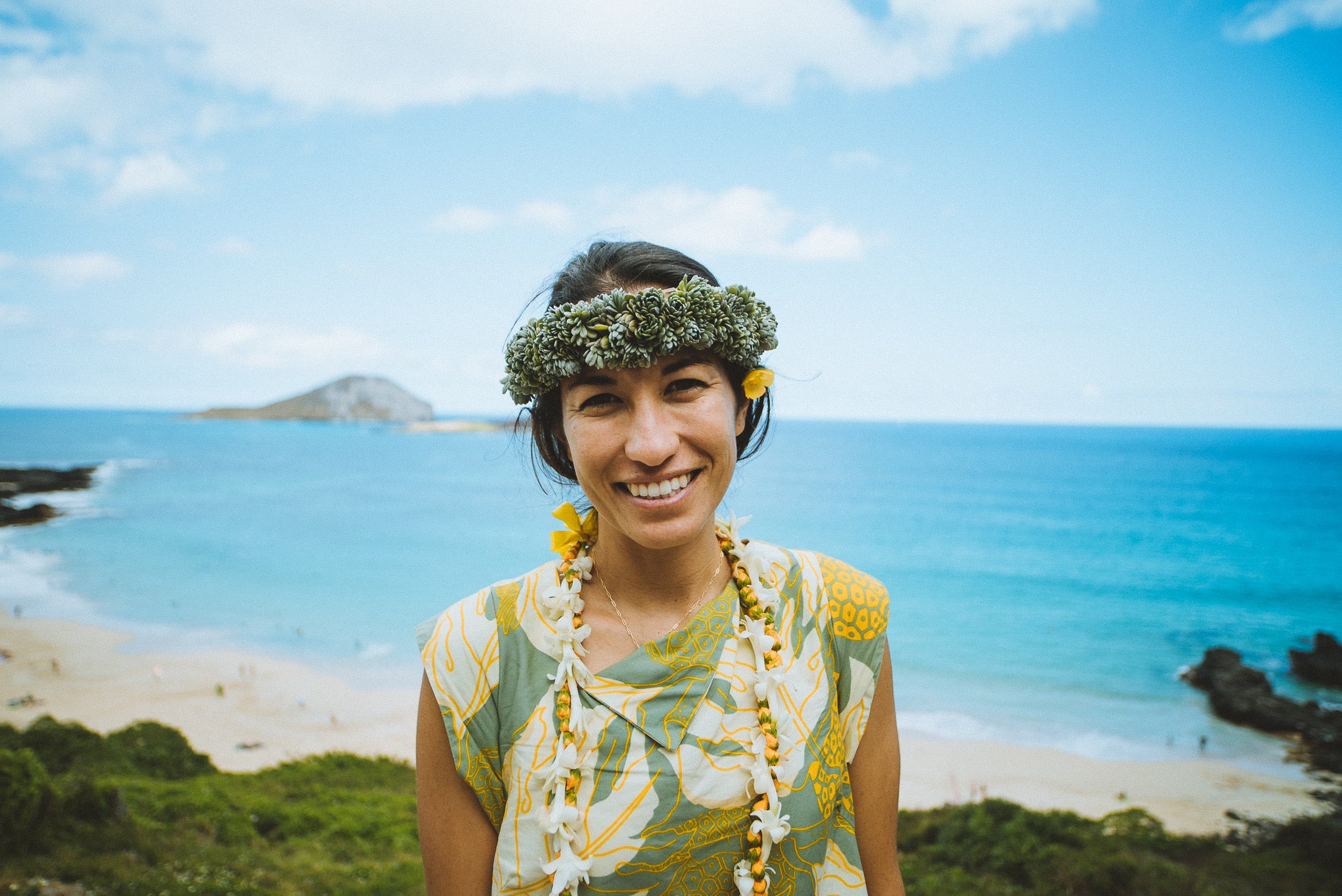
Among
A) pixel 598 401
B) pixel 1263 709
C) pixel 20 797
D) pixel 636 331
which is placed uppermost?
pixel 636 331

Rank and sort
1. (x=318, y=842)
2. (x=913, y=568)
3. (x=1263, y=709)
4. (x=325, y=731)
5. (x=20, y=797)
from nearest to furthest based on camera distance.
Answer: (x=20, y=797)
(x=318, y=842)
(x=325, y=731)
(x=1263, y=709)
(x=913, y=568)

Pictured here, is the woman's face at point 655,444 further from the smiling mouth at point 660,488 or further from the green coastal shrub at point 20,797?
the green coastal shrub at point 20,797

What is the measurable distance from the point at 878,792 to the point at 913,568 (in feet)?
132

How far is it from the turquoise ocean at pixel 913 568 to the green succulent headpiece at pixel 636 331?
0.45 metres

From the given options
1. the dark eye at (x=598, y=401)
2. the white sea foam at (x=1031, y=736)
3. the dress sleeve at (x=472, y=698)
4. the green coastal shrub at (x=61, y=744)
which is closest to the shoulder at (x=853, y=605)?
the dark eye at (x=598, y=401)

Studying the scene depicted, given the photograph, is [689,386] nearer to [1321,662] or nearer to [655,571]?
[655,571]

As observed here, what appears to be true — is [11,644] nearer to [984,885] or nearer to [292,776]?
[292,776]

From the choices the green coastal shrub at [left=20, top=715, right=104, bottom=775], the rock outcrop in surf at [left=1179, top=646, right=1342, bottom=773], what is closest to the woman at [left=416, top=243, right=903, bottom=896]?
the green coastal shrub at [left=20, top=715, right=104, bottom=775]

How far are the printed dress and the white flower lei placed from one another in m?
0.02

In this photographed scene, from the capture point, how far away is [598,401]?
181 cm

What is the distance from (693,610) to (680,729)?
0.33m

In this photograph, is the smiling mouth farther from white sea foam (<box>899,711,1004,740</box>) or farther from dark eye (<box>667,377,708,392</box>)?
white sea foam (<box>899,711,1004,740</box>)

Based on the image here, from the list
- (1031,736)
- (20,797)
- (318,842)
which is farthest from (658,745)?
(1031,736)

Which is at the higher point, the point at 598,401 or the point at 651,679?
the point at 598,401
